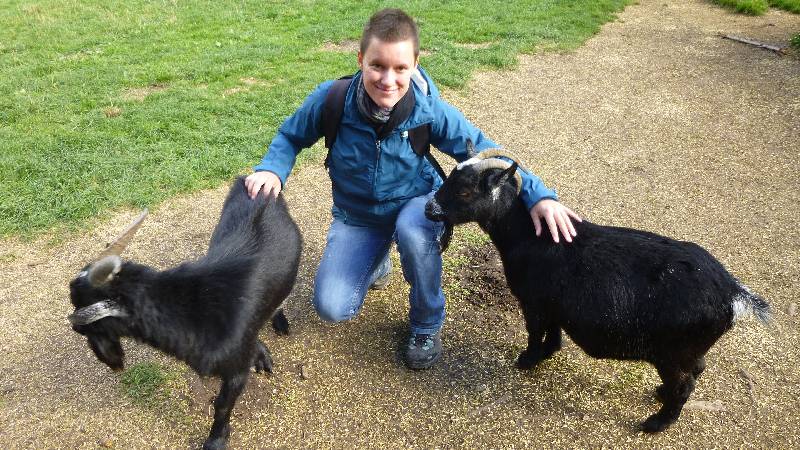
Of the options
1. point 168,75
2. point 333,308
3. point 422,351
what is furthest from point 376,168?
point 168,75

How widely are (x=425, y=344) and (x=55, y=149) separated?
4819mm

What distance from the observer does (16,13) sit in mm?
10836

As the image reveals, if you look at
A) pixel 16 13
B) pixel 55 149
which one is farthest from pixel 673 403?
pixel 16 13

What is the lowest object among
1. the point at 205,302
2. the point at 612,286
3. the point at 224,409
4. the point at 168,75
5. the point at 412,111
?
the point at 224,409

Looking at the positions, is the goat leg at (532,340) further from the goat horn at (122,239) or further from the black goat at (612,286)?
the goat horn at (122,239)

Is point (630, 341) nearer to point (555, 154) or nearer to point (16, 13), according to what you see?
point (555, 154)

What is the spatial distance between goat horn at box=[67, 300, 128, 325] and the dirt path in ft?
3.39

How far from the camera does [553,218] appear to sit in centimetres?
302

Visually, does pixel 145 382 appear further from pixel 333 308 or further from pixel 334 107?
pixel 334 107

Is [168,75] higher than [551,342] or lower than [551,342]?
higher

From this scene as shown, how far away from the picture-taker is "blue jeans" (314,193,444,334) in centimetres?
337

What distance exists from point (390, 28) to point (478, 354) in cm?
216

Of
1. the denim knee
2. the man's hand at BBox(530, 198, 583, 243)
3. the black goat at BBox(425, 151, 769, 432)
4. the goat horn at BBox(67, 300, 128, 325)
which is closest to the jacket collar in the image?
the black goat at BBox(425, 151, 769, 432)

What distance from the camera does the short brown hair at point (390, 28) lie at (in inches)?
116
